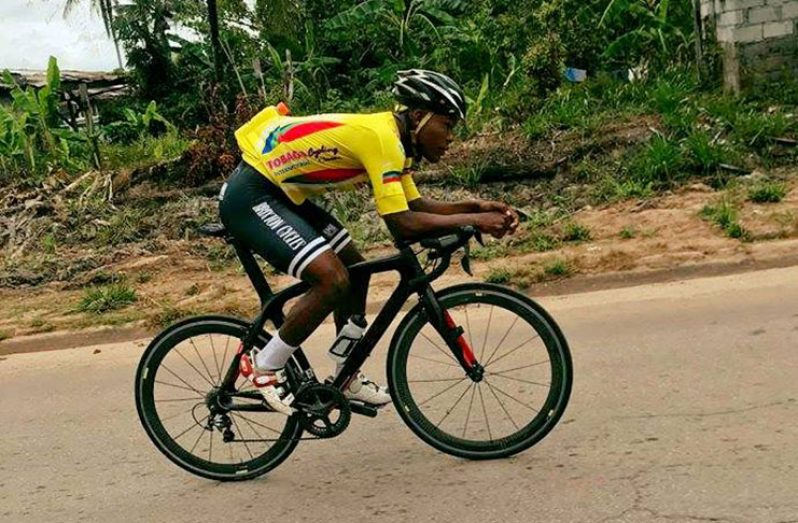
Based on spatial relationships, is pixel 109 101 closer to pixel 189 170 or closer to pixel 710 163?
pixel 189 170

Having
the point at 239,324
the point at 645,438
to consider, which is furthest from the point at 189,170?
the point at 645,438

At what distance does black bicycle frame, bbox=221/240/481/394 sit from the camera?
396cm

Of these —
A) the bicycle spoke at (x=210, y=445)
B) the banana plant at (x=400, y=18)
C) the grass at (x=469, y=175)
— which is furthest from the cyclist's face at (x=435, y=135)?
the banana plant at (x=400, y=18)

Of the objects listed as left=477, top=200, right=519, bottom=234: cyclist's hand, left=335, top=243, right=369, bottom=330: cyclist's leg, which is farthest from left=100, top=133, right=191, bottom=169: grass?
left=477, top=200, right=519, bottom=234: cyclist's hand

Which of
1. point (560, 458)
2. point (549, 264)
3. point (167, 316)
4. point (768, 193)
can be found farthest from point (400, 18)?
point (560, 458)

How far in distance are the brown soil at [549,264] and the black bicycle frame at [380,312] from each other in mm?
3345

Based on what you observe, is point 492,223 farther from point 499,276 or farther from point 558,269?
point 558,269

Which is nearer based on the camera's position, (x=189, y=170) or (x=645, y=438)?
(x=645, y=438)

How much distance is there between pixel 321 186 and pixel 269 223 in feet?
0.92

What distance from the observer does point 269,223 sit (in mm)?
3941

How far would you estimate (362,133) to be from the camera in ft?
12.4

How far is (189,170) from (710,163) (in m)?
6.08

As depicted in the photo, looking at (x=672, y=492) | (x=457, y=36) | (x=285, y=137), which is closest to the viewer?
(x=672, y=492)

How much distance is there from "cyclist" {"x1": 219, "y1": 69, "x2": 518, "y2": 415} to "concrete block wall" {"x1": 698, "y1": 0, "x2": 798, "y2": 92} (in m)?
8.58
